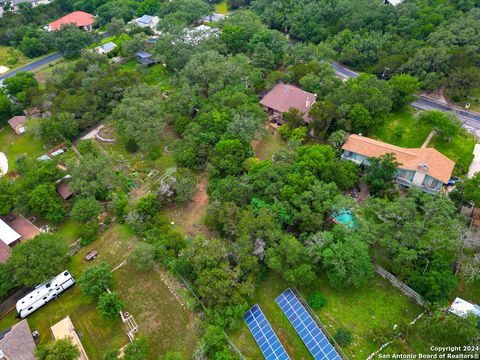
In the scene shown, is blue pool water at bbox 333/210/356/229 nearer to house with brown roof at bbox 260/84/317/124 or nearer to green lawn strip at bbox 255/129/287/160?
green lawn strip at bbox 255/129/287/160

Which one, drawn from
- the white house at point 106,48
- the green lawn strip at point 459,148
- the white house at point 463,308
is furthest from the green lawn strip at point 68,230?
the white house at point 106,48

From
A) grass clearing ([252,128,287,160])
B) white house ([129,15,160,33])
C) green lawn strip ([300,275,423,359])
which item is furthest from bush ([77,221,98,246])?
white house ([129,15,160,33])

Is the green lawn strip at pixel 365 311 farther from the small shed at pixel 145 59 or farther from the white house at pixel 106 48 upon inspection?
the white house at pixel 106 48

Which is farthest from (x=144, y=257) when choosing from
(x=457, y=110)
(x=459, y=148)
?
(x=457, y=110)

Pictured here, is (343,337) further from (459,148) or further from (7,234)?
(7,234)

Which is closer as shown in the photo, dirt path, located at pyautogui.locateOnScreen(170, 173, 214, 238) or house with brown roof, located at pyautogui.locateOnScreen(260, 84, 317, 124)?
dirt path, located at pyautogui.locateOnScreen(170, 173, 214, 238)

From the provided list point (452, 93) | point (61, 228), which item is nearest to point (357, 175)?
point (452, 93)
